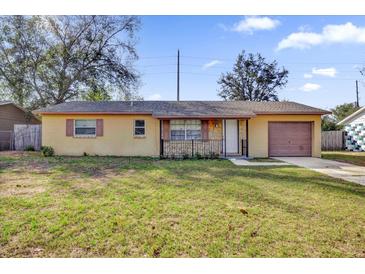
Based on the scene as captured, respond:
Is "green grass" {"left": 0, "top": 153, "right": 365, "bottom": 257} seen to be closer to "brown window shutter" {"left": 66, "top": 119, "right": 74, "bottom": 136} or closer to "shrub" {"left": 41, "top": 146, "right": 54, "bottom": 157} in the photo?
"shrub" {"left": 41, "top": 146, "right": 54, "bottom": 157}

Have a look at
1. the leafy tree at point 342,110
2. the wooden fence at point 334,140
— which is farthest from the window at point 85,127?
the leafy tree at point 342,110

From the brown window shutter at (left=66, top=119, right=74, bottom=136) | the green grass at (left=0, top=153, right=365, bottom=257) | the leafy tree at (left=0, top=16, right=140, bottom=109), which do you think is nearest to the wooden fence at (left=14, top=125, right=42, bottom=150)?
the brown window shutter at (left=66, top=119, right=74, bottom=136)

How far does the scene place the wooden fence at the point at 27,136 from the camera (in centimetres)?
1606

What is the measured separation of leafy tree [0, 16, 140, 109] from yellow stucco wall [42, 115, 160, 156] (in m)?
10.8

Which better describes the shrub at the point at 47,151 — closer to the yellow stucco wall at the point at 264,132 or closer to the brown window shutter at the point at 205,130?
the brown window shutter at the point at 205,130

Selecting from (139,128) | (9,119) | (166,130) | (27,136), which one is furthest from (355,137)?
(9,119)

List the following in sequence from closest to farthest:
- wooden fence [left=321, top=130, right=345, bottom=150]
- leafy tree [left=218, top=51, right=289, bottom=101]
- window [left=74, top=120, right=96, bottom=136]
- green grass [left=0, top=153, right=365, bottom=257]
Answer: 1. green grass [left=0, top=153, right=365, bottom=257]
2. window [left=74, top=120, right=96, bottom=136]
3. wooden fence [left=321, top=130, right=345, bottom=150]
4. leafy tree [left=218, top=51, right=289, bottom=101]

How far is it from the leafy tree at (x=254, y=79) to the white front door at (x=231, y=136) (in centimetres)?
1925

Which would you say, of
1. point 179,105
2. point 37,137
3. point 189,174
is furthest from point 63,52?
point 189,174

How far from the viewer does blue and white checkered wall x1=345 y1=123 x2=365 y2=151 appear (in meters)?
18.3

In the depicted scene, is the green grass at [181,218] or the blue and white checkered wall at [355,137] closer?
the green grass at [181,218]

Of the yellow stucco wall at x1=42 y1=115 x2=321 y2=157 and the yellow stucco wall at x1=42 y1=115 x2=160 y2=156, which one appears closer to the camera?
the yellow stucco wall at x1=42 y1=115 x2=321 y2=157

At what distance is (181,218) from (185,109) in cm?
1080
